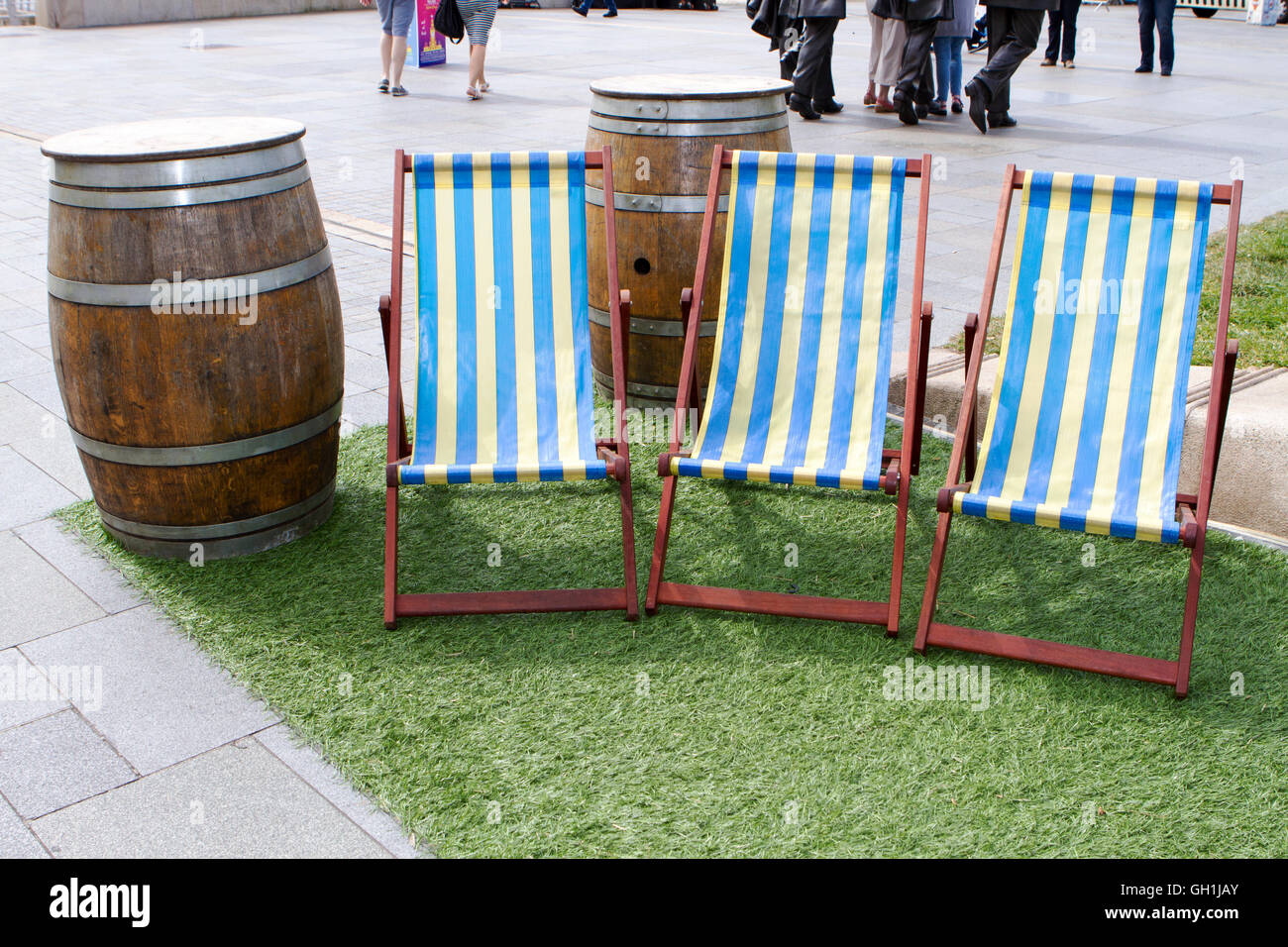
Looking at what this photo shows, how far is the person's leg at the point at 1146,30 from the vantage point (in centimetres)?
1301

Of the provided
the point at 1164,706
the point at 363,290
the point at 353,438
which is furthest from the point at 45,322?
the point at 1164,706

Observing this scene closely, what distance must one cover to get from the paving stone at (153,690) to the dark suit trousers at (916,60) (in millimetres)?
8050

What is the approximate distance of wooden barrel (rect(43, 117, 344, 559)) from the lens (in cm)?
320

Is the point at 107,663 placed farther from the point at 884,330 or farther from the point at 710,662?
the point at 884,330

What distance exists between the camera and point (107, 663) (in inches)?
122

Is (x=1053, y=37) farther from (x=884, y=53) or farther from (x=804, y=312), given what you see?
(x=804, y=312)

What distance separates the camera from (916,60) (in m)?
9.86

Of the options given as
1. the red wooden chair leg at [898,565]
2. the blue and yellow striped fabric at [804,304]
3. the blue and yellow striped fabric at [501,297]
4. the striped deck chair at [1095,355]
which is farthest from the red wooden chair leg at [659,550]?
the striped deck chair at [1095,355]

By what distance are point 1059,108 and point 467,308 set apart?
8908 millimetres

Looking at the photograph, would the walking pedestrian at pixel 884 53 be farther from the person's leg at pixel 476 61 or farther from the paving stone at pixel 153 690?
the paving stone at pixel 153 690

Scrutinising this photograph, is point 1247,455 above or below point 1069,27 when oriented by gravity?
below

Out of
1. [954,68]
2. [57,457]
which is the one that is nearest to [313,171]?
[57,457]

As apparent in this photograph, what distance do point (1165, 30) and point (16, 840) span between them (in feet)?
45.3

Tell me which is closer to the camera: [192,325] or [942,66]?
[192,325]
